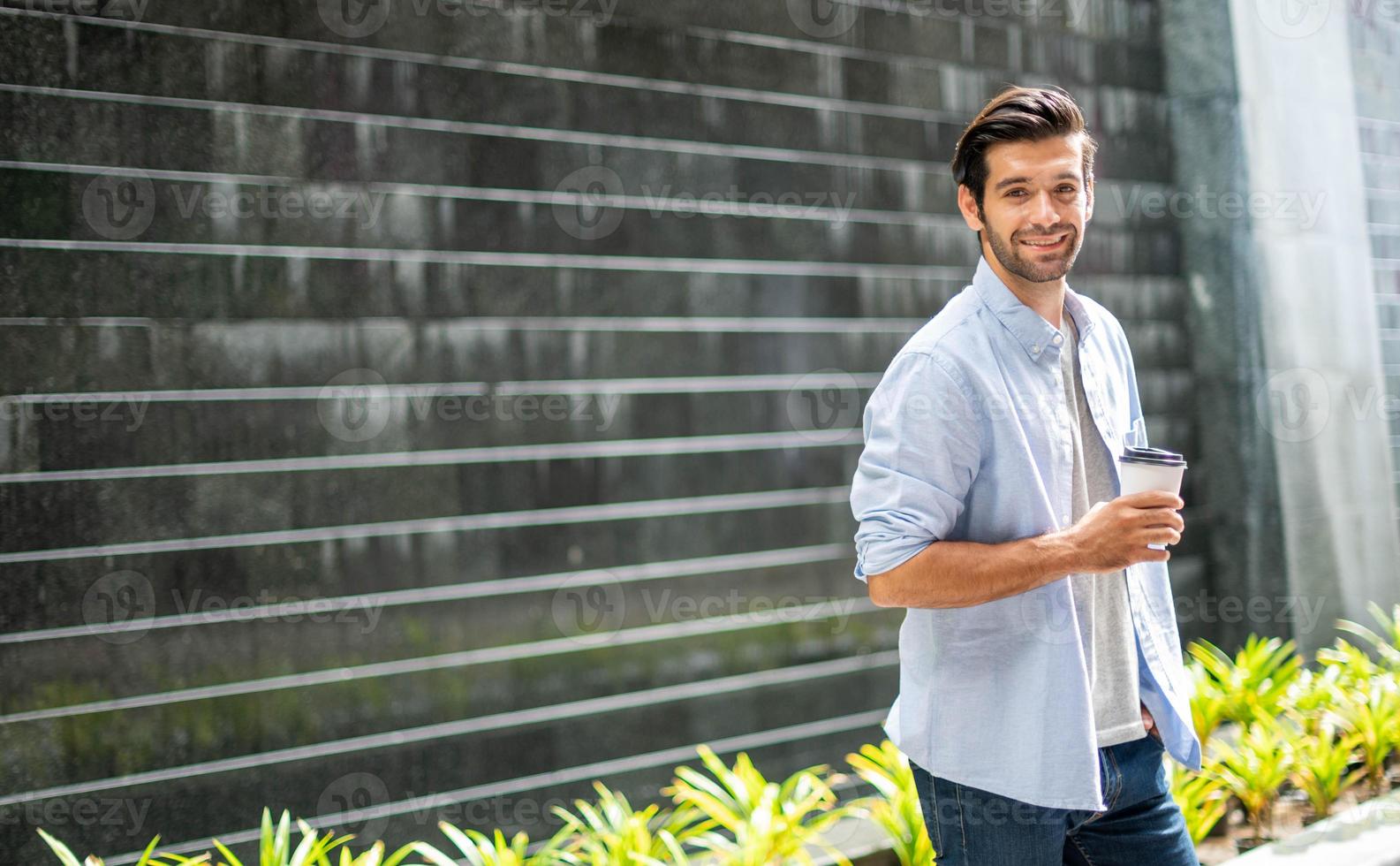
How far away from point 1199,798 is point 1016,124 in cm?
263

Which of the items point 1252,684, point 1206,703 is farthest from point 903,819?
point 1252,684

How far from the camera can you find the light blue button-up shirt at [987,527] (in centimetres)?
196

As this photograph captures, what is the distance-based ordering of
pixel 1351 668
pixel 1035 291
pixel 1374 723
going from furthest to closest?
pixel 1351 668 < pixel 1374 723 < pixel 1035 291

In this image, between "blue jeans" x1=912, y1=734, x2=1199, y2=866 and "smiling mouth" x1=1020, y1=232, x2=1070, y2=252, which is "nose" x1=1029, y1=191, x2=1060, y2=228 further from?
A: "blue jeans" x1=912, y1=734, x2=1199, y2=866

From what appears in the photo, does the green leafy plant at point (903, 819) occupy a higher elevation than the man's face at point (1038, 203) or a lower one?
lower

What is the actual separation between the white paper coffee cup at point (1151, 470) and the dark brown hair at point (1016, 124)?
1.82 ft

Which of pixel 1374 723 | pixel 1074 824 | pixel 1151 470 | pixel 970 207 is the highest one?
pixel 970 207

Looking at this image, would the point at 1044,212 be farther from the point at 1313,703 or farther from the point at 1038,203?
the point at 1313,703

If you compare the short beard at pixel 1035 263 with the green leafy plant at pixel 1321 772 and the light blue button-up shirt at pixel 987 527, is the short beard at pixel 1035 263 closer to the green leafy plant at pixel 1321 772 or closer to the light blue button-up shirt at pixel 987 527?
the light blue button-up shirt at pixel 987 527

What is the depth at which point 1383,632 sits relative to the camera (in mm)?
6121

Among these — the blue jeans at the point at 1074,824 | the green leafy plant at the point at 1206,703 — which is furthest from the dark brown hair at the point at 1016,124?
the green leafy plant at the point at 1206,703

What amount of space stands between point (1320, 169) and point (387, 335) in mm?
4811

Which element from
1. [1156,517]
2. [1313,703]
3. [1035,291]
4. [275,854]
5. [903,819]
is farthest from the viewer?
[1313,703]

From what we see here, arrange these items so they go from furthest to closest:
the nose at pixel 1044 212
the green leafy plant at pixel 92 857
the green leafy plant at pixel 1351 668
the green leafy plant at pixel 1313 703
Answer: the green leafy plant at pixel 1351 668 < the green leafy plant at pixel 1313 703 < the green leafy plant at pixel 92 857 < the nose at pixel 1044 212
